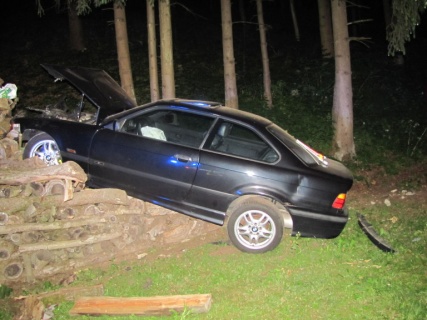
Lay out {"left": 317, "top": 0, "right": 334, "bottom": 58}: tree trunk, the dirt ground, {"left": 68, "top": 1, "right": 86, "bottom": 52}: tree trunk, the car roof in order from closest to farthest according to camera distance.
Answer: the car roof
the dirt ground
{"left": 317, "top": 0, "right": 334, "bottom": 58}: tree trunk
{"left": 68, "top": 1, "right": 86, "bottom": 52}: tree trunk

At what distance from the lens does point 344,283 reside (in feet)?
16.4

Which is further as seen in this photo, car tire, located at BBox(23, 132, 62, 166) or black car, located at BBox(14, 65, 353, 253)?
car tire, located at BBox(23, 132, 62, 166)

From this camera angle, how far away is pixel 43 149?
664cm

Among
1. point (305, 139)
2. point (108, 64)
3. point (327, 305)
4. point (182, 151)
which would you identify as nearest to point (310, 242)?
point (327, 305)

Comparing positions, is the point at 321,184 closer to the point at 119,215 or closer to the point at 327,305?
the point at 327,305

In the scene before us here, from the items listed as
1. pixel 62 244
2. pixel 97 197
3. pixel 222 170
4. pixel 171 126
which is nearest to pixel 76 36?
pixel 171 126

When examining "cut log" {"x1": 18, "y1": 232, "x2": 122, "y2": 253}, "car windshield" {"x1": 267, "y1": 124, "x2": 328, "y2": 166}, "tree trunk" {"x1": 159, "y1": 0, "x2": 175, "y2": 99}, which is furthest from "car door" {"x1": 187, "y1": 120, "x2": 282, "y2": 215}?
"tree trunk" {"x1": 159, "y1": 0, "x2": 175, "y2": 99}

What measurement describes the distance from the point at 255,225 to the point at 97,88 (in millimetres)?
3438

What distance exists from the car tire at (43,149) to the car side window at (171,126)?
4.34 feet

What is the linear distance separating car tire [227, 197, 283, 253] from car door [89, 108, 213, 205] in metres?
0.79

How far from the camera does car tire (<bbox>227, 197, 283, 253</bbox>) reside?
5.55 m

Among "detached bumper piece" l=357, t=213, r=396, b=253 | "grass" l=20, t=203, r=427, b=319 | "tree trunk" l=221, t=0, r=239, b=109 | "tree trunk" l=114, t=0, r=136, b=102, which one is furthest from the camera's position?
"tree trunk" l=221, t=0, r=239, b=109

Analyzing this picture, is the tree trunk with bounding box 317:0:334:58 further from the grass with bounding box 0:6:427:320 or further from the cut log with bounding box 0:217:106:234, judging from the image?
the cut log with bounding box 0:217:106:234

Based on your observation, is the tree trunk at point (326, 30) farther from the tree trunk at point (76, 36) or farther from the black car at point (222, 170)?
the black car at point (222, 170)
